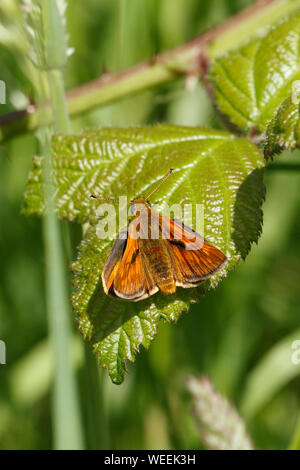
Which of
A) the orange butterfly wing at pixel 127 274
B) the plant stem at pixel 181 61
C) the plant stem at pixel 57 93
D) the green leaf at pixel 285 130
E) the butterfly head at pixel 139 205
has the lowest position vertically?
the orange butterfly wing at pixel 127 274

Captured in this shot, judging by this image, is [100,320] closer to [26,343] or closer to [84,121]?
[26,343]

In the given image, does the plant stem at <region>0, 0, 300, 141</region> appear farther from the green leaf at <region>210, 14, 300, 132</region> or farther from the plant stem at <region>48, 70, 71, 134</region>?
the plant stem at <region>48, 70, 71, 134</region>

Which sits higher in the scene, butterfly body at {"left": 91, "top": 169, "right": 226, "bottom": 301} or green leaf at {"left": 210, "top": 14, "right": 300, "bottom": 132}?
green leaf at {"left": 210, "top": 14, "right": 300, "bottom": 132}

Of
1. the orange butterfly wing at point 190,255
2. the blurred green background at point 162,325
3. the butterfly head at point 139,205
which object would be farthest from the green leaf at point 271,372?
the butterfly head at point 139,205

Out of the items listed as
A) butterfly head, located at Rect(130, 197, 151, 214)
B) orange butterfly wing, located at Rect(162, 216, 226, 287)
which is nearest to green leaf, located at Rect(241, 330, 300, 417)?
orange butterfly wing, located at Rect(162, 216, 226, 287)

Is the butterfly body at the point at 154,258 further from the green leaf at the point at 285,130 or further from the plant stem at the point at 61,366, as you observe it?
the green leaf at the point at 285,130

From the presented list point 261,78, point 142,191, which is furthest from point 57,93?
point 261,78

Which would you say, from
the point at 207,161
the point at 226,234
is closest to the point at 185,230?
the point at 226,234
